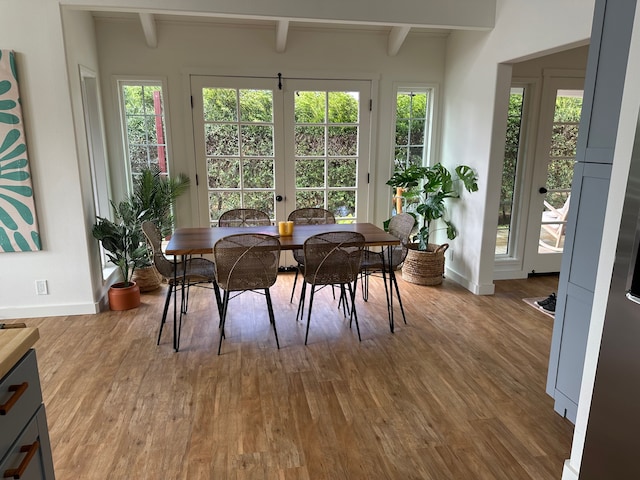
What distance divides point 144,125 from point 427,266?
3197 millimetres

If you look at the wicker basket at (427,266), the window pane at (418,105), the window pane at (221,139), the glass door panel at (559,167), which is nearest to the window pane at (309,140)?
the window pane at (221,139)

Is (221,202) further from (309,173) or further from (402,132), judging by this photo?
(402,132)

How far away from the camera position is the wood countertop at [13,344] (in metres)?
1.11

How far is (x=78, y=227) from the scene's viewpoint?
345 centimetres

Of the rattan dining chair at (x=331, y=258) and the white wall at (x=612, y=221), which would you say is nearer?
the white wall at (x=612, y=221)

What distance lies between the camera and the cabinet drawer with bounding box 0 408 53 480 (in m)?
1.13

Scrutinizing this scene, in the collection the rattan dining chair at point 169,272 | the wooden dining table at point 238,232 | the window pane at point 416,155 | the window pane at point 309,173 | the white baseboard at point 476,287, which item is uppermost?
the window pane at point 416,155

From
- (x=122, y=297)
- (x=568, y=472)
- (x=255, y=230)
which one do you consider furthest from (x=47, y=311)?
(x=568, y=472)

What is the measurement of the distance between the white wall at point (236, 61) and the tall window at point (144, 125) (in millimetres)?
102

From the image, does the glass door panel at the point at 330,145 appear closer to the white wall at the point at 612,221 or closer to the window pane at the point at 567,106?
the window pane at the point at 567,106

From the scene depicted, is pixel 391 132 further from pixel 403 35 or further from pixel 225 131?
pixel 225 131

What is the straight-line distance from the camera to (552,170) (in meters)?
4.50

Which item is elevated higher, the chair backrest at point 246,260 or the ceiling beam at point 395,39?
the ceiling beam at point 395,39

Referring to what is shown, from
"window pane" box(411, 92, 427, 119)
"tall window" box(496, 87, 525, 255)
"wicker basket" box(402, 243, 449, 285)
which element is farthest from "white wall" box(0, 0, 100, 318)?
"tall window" box(496, 87, 525, 255)
